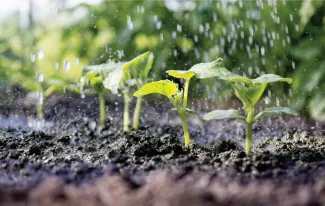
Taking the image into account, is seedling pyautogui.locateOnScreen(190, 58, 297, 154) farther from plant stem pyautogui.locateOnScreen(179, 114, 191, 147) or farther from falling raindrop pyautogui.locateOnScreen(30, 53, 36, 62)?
falling raindrop pyautogui.locateOnScreen(30, 53, 36, 62)

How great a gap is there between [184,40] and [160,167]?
2.28 metres

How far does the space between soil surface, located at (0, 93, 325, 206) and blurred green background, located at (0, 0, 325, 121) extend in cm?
46

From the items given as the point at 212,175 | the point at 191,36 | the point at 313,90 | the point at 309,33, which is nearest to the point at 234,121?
the point at 313,90

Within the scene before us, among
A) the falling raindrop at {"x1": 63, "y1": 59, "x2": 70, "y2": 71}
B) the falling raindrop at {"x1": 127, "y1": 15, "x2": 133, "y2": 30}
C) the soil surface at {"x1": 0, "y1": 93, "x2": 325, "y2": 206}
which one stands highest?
the falling raindrop at {"x1": 127, "y1": 15, "x2": 133, "y2": 30}

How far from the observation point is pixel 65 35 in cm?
336

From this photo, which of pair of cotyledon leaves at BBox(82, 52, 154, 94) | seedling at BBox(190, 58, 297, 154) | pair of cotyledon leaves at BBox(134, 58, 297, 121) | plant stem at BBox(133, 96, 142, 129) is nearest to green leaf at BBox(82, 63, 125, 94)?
pair of cotyledon leaves at BBox(82, 52, 154, 94)

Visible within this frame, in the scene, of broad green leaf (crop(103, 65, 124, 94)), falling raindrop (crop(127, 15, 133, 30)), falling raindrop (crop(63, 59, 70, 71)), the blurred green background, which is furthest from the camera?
falling raindrop (crop(63, 59, 70, 71))

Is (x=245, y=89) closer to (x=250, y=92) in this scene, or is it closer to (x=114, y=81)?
(x=250, y=92)

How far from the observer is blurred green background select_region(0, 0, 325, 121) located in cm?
248

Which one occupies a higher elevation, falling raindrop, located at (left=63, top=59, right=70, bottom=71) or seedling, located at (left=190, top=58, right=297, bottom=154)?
falling raindrop, located at (left=63, top=59, right=70, bottom=71)

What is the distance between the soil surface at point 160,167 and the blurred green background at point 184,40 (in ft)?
1.52

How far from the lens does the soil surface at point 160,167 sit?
64 centimetres

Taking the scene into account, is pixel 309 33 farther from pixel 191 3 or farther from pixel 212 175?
pixel 212 175

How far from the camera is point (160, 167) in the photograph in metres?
1.08
